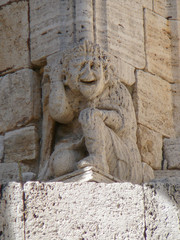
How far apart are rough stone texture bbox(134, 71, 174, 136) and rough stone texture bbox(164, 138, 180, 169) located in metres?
0.10

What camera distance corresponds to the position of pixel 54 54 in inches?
315

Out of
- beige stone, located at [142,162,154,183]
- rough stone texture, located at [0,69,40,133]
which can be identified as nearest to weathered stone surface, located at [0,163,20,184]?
rough stone texture, located at [0,69,40,133]

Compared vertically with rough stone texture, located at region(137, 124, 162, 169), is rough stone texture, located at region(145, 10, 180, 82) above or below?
above

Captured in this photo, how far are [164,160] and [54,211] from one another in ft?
7.73

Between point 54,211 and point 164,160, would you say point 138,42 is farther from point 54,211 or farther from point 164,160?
point 54,211

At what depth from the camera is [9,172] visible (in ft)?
25.7

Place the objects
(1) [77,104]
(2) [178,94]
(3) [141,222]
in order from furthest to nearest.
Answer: (2) [178,94] < (1) [77,104] < (3) [141,222]

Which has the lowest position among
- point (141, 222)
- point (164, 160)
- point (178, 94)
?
point (141, 222)

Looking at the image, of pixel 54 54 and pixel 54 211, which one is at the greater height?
pixel 54 54

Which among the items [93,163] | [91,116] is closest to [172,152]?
[91,116]

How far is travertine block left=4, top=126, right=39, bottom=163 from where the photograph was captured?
782 centimetres

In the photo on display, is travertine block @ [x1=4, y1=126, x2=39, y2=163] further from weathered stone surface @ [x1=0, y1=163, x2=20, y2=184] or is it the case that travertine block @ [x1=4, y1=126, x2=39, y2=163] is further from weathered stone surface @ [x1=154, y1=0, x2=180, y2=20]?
weathered stone surface @ [x1=154, y1=0, x2=180, y2=20]

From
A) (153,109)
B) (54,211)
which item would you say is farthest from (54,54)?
(54,211)

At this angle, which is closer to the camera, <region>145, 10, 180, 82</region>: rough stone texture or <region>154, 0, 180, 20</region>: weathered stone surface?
<region>145, 10, 180, 82</region>: rough stone texture
